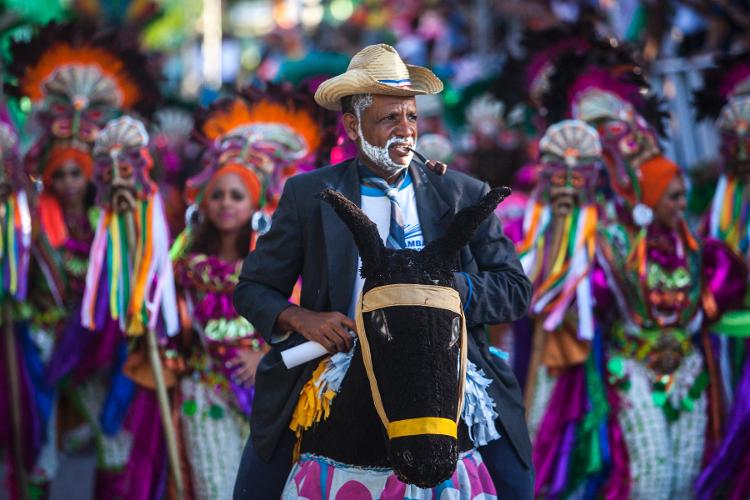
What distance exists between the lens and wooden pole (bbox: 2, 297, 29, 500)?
627 centimetres

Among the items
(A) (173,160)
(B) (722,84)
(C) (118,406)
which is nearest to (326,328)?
(C) (118,406)

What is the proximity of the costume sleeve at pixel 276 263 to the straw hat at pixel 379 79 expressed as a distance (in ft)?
1.24

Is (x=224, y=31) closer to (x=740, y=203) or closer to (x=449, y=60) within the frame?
(x=449, y=60)

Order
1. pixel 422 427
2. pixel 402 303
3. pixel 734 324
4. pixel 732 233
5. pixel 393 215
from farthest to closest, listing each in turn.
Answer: pixel 732 233
pixel 734 324
pixel 393 215
pixel 402 303
pixel 422 427

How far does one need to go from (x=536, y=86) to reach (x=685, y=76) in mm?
2866

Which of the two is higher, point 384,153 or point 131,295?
point 384,153

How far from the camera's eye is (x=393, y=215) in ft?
11.7

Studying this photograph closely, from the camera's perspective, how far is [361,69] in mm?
3602

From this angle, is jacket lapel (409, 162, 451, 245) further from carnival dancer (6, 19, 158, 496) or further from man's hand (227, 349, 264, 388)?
carnival dancer (6, 19, 158, 496)

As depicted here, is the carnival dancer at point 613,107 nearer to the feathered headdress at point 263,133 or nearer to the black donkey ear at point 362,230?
the feathered headdress at point 263,133

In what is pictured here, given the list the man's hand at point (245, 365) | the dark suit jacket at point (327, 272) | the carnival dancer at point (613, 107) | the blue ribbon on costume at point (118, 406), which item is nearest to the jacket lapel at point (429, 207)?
the dark suit jacket at point (327, 272)

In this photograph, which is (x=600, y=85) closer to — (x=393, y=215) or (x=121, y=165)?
(x=121, y=165)

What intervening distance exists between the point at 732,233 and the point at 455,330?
12.6ft

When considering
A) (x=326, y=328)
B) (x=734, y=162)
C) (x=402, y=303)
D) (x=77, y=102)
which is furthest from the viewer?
(x=77, y=102)
